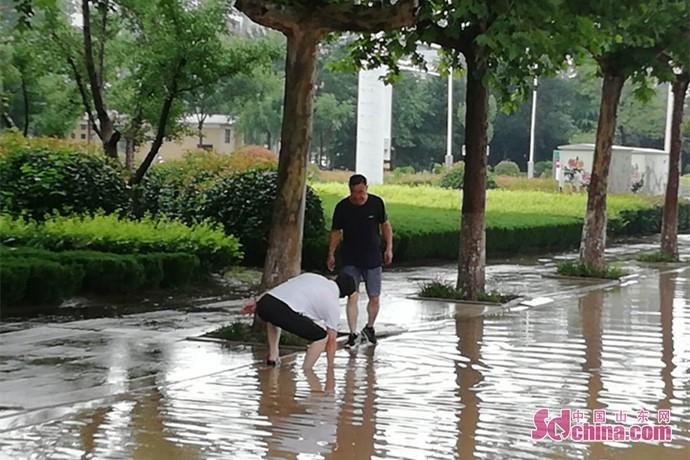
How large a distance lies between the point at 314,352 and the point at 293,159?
2.62 meters

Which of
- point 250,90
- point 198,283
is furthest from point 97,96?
point 250,90

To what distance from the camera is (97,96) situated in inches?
745

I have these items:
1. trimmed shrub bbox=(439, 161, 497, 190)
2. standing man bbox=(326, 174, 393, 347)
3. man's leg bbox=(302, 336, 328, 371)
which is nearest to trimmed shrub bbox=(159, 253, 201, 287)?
standing man bbox=(326, 174, 393, 347)

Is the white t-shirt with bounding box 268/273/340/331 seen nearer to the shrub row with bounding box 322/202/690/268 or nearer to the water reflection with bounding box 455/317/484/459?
the water reflection with bounding box 455/317/484/459

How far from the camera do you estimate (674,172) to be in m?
23.6

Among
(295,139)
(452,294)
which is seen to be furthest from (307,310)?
(452,294)

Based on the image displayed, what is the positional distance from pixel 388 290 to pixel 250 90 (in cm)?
2755

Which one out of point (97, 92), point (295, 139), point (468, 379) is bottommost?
point (468, 379)

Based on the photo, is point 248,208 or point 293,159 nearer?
point 293,159

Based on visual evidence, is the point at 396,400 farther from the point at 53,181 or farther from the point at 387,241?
the point at 53,181

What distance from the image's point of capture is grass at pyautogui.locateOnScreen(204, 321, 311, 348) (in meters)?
11.2

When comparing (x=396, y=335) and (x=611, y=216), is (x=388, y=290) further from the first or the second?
(x=611, y=216)

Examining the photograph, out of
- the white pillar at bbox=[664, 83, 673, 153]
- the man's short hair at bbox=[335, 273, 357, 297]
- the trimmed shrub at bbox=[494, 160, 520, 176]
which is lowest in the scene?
the man's short hair at bbox=[335, 273, 357, 297]

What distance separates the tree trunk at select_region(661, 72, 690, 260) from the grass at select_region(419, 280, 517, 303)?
8516mm
